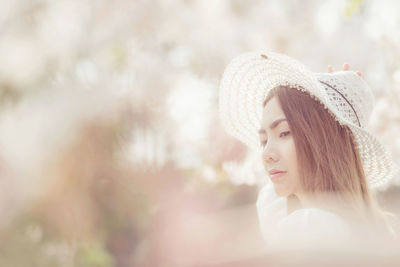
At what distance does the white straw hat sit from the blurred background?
2.15 meters

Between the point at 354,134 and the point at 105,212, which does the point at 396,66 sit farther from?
the point at 105,212

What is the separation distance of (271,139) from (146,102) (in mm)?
4333

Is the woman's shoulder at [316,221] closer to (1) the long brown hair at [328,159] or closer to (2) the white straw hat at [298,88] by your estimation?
(1) the long brown hair at [328,159]

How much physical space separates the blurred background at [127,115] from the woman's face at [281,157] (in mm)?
2437

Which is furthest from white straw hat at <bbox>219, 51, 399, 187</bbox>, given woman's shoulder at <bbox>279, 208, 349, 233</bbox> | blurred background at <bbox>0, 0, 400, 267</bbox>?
blurred background at <bbox>0, 0, 400, 267</bbox>

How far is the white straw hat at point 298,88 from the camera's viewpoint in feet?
3.71

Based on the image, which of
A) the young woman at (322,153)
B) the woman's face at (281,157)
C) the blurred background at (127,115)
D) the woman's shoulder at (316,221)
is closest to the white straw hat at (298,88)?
the young woman at (322,153)

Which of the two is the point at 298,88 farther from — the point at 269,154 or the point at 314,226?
the point at 314,226

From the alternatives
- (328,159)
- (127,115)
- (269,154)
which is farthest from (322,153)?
(127,115)

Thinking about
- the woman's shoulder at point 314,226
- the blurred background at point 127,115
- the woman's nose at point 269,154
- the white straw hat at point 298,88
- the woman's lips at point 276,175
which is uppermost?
the blurred background at point 127,115

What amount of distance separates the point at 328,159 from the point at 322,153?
0.02 m

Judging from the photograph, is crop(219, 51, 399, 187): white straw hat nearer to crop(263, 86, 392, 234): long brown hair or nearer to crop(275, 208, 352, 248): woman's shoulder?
crop(263, 86, 392, 234): long brown hair

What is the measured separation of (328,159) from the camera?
1080 mm

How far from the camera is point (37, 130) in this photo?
3453 millimetres
